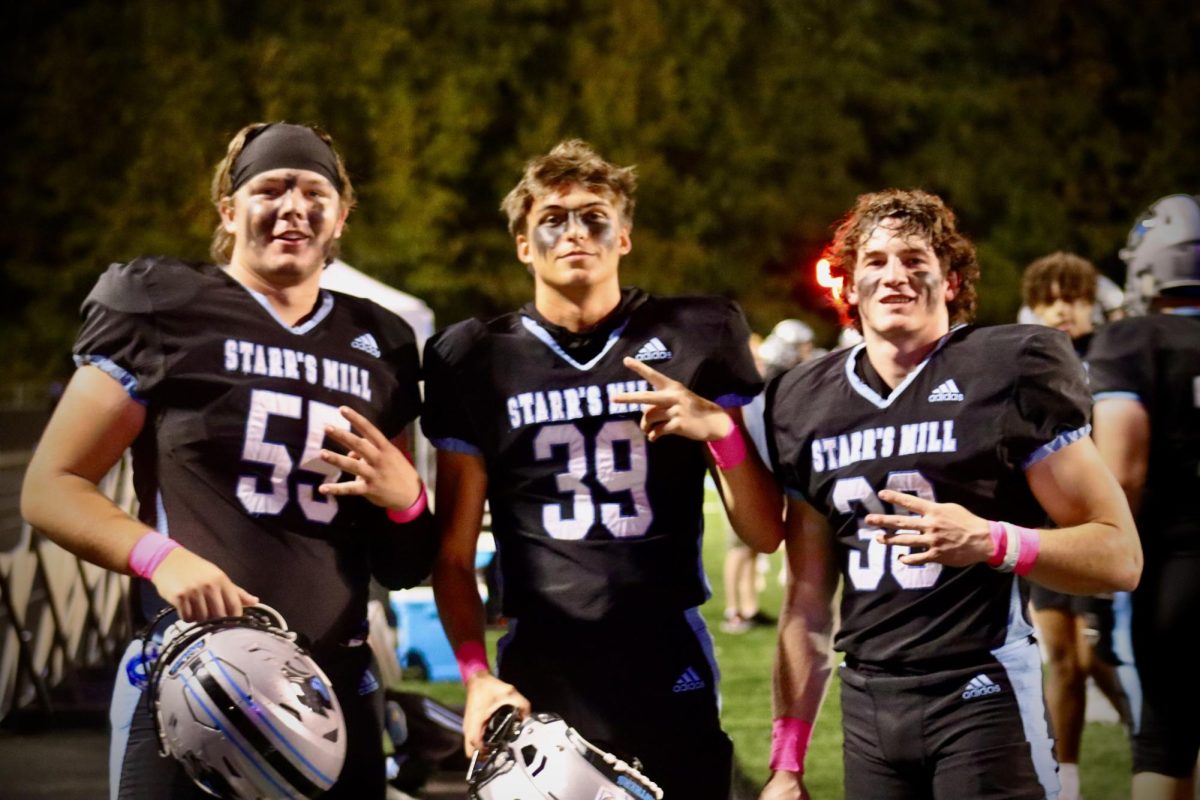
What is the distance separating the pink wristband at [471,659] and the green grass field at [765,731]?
2.76m

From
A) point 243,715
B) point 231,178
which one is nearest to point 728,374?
point 231,178

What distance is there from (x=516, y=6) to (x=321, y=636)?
24.7 meters

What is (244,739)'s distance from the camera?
2527 millimetres

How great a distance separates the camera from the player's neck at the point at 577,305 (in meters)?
3.25

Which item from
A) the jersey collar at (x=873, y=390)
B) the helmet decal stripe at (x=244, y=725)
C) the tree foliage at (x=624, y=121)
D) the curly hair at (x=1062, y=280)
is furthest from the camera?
the tree foliage at (x=624, y=121)

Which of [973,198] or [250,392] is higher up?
[973,198]

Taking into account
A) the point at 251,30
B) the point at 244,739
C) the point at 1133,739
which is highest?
the point at 251,30

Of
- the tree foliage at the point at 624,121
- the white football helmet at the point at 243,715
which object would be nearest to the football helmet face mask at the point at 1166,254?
the white football helmet at the point at 243,715

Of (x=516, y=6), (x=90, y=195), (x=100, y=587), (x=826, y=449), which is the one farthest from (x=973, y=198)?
(x=826, y=449)

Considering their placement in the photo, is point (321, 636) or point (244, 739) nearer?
point (244, 739)

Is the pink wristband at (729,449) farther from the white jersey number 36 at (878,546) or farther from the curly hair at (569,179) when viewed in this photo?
the curly hair at (569,179)

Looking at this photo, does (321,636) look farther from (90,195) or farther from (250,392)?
(90,195)

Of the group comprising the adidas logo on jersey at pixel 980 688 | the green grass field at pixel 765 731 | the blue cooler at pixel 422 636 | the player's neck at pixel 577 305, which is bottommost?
the green grass field at pixel 765 731

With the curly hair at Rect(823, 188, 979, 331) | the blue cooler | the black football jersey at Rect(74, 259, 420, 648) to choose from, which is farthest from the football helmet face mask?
the blue cooler
